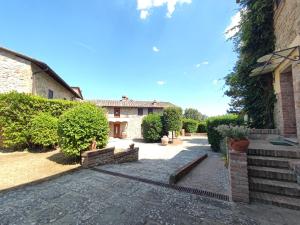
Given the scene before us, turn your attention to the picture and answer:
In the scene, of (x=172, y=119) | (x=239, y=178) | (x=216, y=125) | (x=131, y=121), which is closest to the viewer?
(x=239, y=178)

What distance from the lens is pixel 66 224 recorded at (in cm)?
270

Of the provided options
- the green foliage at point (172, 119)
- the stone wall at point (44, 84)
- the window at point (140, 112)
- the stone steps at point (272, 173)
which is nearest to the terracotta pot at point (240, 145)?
the stone steps at point (272, 173)

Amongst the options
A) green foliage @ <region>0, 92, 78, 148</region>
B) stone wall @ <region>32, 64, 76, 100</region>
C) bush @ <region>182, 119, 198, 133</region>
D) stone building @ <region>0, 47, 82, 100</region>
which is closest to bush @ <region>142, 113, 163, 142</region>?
stone wall @ <region>32, 64, 76, 100</region>

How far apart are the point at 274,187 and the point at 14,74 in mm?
15148

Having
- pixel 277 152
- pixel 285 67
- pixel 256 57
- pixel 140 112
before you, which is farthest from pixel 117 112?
pixel 277 152

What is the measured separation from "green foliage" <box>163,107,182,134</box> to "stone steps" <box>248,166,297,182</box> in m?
14.7

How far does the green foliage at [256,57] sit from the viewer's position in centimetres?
701

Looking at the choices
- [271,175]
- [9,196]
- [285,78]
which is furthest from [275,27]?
[9,196]

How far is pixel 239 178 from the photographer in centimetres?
353

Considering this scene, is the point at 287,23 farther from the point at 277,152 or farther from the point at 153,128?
the point at 153,128

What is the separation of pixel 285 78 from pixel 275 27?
2416mm

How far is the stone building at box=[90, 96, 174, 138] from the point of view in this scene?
91.7 ft

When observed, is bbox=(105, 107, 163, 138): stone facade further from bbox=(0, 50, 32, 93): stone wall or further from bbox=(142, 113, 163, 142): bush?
bbox=(0, 50, 32, 93): stone wall

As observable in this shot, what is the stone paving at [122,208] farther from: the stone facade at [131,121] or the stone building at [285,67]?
the stone facade at [131,121]
